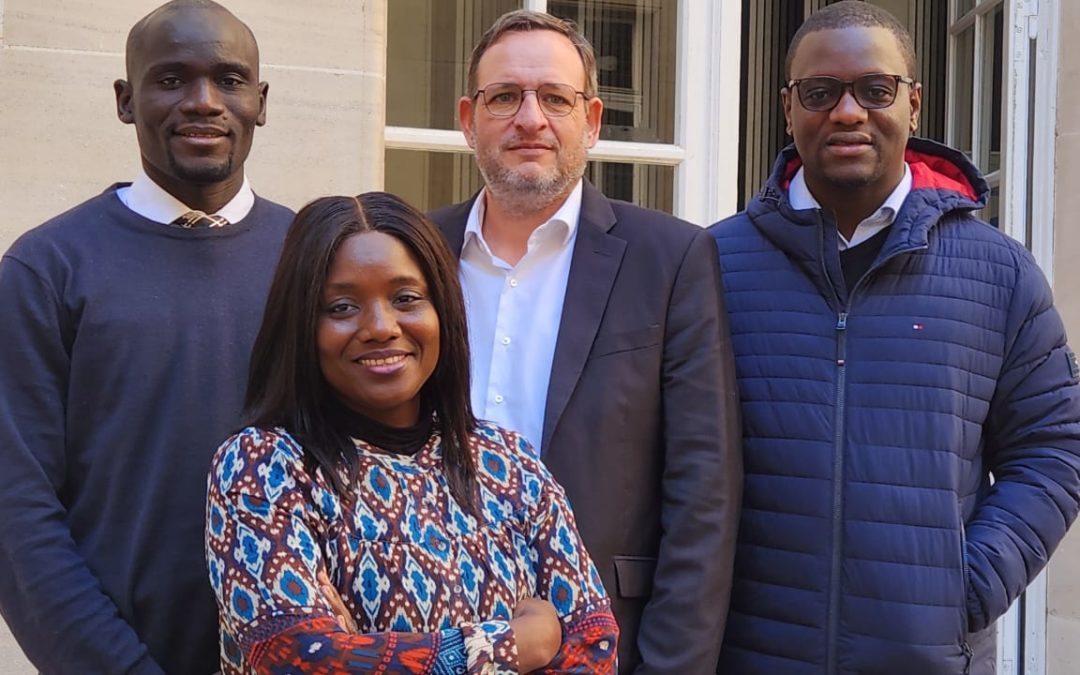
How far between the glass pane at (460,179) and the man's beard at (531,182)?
49.8 inches

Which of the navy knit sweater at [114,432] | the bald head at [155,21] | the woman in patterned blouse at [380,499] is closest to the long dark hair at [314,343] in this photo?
the woman in patterned blouse at [380,499]

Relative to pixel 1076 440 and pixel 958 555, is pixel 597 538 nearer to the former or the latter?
pixel 958 555

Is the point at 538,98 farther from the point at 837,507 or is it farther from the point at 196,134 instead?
the point at 837,507

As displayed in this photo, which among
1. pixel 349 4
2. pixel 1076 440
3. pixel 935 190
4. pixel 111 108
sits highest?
pixel 349 4

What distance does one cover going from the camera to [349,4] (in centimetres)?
361

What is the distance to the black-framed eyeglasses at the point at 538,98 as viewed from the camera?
2574mm

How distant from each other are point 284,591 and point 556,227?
3.75ft

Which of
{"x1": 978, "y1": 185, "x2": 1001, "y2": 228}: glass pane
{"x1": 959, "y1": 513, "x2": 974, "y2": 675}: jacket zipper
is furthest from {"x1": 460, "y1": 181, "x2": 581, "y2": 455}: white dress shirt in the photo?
{"x1": 978, "y1": 185, "x2": 1001, "y2": 228}: glass pane

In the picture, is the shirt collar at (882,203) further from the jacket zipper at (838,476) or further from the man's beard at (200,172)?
the man's beard at (200,172)

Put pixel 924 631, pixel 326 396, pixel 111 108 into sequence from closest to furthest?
pixel 326 396 → pixel 924 631 → pixel 111 108

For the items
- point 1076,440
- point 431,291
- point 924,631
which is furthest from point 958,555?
point 431,291

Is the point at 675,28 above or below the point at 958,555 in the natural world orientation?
above

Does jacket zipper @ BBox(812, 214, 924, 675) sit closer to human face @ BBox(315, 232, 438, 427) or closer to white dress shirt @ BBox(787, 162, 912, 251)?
white dress shirt @ BBox(787, 162, 912, 251)

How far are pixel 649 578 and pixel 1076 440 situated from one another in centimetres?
89
